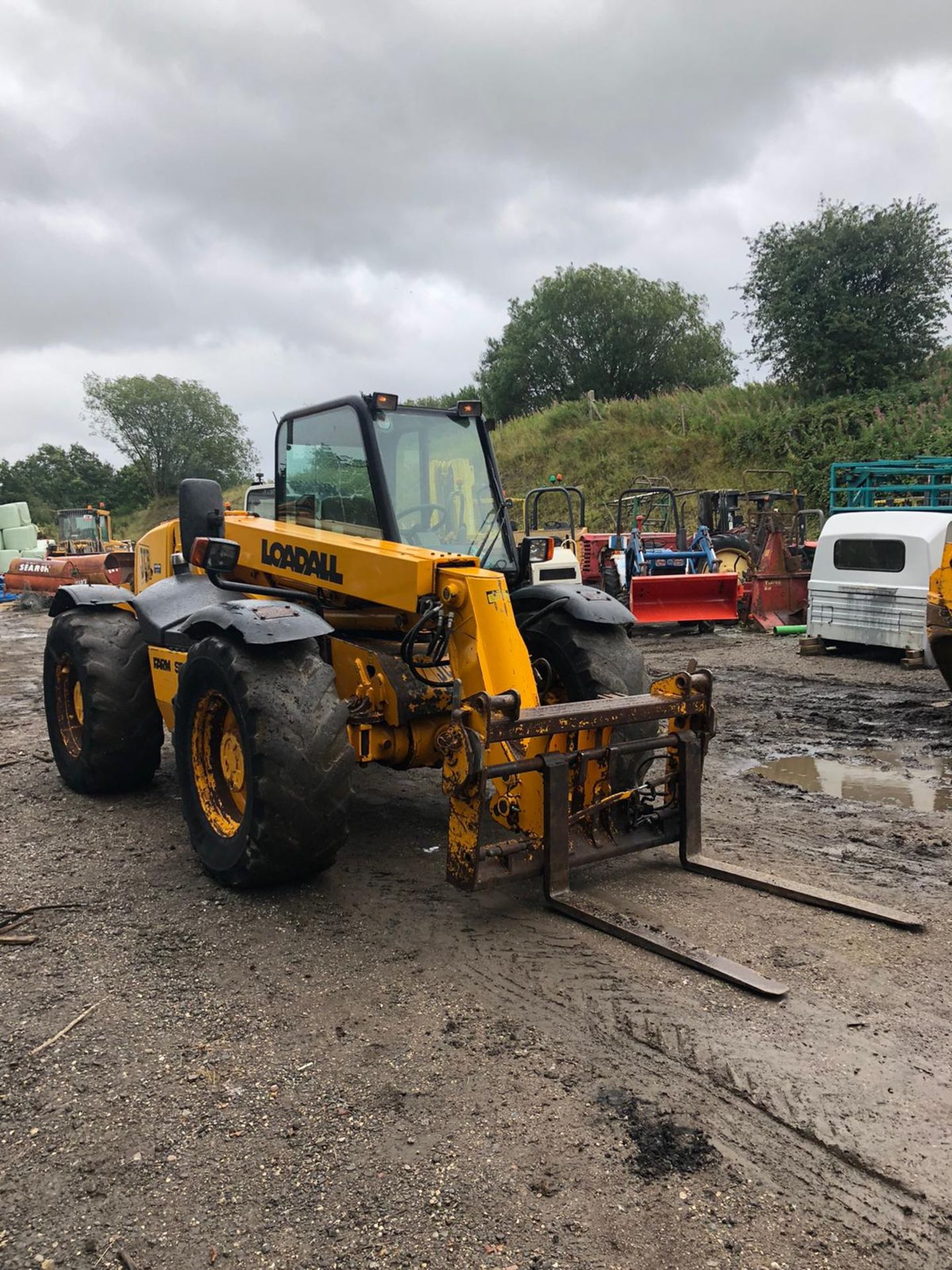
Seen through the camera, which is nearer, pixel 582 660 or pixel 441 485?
pixel 582 660

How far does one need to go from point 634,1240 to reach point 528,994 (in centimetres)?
123

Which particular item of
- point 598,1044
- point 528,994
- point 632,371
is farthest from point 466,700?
point 632,371

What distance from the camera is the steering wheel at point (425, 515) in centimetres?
516

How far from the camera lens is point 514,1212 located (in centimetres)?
246

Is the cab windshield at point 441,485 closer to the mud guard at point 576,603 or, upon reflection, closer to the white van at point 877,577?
the mud guard at point 576,603

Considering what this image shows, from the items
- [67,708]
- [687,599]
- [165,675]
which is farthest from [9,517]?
[165,675]

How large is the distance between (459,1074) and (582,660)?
2.57 m

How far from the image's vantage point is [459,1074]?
3070 mm

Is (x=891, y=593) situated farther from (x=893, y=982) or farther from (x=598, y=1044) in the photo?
(x=598, y=1044)

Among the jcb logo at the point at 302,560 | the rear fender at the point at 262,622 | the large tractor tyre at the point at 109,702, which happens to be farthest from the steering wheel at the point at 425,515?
the large tractor tyre at the point at 109,702

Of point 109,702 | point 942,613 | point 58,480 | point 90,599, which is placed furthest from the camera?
point 58,480

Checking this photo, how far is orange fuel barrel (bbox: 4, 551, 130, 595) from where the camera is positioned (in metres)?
22.2

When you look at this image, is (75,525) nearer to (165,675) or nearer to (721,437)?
(721,437)

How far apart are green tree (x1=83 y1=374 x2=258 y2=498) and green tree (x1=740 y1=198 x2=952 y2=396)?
38.4 metres
